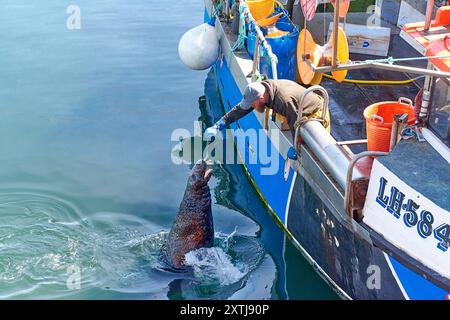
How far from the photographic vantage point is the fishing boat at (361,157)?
4863mm

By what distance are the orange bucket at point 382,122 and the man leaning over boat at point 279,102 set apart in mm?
701

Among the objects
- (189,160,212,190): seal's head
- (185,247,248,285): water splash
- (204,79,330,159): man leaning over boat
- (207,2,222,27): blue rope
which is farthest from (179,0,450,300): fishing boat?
(207,2,222,27): blue rope

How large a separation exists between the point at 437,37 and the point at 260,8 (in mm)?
3878

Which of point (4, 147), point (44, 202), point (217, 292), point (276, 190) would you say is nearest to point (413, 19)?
point (276, 190)

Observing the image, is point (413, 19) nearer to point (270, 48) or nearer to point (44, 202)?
point (270, 48)

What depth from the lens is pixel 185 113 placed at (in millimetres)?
10680

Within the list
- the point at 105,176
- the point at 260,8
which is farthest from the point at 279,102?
the point at 105,176

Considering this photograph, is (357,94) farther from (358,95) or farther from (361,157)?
(361,157)

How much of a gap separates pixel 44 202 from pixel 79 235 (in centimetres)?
97

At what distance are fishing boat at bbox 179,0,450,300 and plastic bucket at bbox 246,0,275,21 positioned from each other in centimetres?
1

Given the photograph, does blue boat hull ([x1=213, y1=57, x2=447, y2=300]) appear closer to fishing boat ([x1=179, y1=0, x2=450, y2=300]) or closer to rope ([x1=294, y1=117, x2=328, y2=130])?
fishing boat ([x1=179, y1=0, x2=450, y2=300])

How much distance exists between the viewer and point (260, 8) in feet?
28.7

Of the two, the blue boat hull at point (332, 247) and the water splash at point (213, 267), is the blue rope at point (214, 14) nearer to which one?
the blue boat hull at point (332, 247)

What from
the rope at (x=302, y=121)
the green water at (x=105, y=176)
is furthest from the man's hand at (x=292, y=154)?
the green water at (x=105, y=176)
